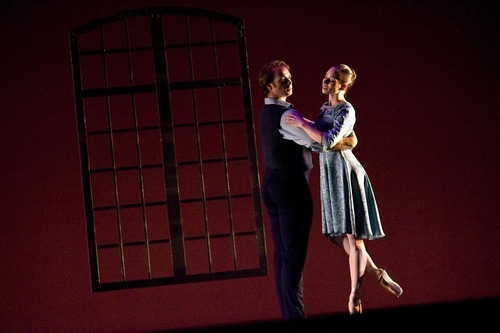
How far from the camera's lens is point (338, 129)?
4.02 m

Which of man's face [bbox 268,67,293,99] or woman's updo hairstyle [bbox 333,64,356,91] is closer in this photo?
man's face [bbox 268,67,293,99]

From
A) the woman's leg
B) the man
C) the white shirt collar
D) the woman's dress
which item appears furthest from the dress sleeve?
the woman's leg

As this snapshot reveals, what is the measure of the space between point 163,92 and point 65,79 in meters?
0.79

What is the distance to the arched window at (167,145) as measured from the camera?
5.52 meters

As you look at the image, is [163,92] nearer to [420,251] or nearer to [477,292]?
[420,251]

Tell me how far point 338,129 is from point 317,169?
64.0 inches

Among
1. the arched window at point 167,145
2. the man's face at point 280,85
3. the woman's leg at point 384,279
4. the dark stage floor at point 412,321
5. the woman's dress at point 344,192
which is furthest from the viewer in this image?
the arched window at point 167,145

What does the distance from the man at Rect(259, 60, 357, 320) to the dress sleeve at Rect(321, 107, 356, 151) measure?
5.5 inches

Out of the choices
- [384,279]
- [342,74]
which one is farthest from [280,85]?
[384,279]

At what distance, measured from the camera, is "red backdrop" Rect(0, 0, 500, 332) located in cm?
552

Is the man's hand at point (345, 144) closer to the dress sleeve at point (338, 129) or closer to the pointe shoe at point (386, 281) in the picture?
the dress sleeve at point (338, 129)

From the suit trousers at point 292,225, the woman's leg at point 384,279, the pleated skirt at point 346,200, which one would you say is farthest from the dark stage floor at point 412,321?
the woman's leg at point 384,279

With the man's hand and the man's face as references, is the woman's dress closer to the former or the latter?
the man's hand

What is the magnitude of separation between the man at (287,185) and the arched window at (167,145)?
1495mm
